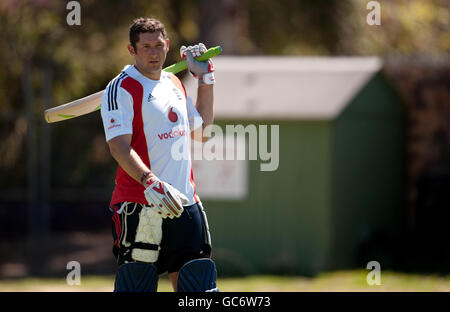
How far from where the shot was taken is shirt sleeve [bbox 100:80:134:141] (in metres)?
4.11

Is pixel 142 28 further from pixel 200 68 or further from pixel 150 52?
pixel 200 68

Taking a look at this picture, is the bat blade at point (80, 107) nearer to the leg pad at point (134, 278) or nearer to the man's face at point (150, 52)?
the man's face at point (150, 52)

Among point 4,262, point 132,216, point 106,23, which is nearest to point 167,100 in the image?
point 132,216

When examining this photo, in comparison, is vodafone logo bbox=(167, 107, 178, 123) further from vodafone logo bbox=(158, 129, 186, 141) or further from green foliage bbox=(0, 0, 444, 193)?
green foliage bbox=(0, 0, 444, 193)

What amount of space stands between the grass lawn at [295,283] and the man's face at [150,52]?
4208mm

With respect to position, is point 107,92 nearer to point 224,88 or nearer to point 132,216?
point 132,216

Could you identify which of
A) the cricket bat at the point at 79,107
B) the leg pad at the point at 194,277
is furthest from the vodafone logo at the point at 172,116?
the leg pad at the point at 194,277

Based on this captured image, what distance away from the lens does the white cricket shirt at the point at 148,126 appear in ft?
13.6

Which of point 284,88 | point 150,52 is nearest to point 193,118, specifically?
point 150,52

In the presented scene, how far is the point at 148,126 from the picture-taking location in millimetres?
4203

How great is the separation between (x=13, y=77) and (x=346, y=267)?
22.7 feet

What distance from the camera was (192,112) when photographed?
4535 mm

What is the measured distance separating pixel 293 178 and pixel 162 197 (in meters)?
5.86

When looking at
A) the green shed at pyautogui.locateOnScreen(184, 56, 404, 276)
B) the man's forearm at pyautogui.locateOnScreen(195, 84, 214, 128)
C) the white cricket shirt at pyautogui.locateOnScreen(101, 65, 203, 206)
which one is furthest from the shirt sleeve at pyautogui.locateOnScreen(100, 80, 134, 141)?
the green shed at pyautogui.locateOnScreen(184, 56, 404, 276)
